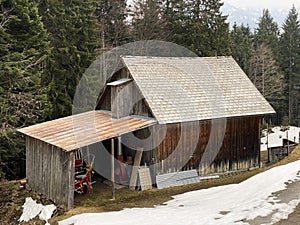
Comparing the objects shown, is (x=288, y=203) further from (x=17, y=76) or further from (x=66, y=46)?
(x=66, y=46)

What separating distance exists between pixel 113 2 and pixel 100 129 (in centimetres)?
2377

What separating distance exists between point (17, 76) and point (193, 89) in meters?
8.78

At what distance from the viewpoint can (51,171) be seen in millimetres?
13102

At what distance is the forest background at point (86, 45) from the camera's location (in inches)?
709

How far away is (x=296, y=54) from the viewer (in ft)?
137

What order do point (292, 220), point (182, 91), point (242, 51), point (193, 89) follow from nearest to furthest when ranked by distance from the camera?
point (292, 220)
point (182, 91)
point (193, 89)
point (242, 51)

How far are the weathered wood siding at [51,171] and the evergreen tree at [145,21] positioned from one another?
735 inches

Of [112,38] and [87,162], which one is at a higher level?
[112,38]

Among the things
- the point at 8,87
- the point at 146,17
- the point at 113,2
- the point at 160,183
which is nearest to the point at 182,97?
the point at 160,183

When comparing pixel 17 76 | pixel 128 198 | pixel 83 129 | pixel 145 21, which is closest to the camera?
pixel 128 198

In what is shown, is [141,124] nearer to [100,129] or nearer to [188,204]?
[100,129]

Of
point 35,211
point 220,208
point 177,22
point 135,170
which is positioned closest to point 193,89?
point 135,170

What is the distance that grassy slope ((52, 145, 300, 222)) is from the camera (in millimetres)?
11616

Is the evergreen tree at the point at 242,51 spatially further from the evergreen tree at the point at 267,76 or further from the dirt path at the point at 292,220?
the dirt path at the point at 292,220
